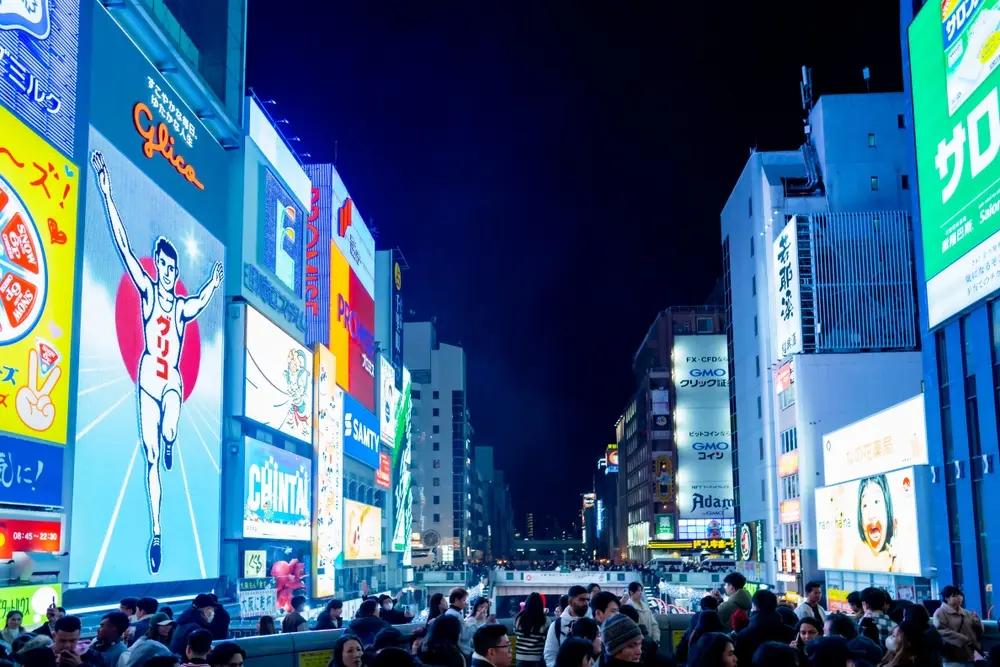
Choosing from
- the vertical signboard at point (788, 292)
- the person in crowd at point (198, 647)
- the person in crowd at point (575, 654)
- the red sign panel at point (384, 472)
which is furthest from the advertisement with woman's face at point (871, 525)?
the red sign panel at point (384, 472)

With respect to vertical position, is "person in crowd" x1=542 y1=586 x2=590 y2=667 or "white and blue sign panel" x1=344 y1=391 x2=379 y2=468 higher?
"white and blue sign panel" x1=344 y1=391 x2=379 y2=468

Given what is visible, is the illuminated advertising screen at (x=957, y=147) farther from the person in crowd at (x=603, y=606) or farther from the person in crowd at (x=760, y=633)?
the person in crowd at (x=760, y=633)

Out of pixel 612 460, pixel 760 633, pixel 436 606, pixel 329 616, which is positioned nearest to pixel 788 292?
pixel 329 616

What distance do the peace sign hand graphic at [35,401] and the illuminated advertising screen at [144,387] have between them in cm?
286

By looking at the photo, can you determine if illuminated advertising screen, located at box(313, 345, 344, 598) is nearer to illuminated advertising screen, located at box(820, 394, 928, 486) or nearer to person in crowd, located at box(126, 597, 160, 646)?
illuminated advertising screen, located at box(820, 394, 928, 486)

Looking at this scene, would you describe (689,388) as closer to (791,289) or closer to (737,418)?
(737,418)

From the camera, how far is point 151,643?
8672 mm

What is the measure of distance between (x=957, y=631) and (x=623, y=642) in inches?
249

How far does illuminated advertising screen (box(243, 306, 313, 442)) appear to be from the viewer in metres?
37.7

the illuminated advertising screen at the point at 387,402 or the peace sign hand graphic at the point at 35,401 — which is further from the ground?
the illuminated advertising screen at the point at 387,402

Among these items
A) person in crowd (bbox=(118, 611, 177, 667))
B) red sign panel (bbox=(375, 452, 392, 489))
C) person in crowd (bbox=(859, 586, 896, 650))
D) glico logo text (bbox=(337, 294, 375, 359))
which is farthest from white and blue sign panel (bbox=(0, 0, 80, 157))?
red sign panel (bbox=(375, 452, 392, 489))

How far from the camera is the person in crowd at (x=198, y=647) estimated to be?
25.6 feet

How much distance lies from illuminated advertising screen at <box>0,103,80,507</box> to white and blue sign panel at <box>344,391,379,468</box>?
3325 centimetres

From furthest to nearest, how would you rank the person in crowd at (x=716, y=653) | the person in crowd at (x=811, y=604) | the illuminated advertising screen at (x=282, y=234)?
the illuminated advertising screen at (x=282, y=234), the person in crowd at (x=811, y=604), the person in crowd at (x=716, y=653)
